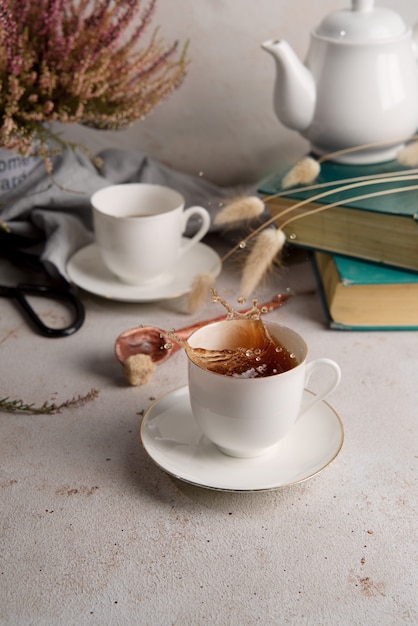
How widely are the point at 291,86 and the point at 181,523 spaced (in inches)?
24.2

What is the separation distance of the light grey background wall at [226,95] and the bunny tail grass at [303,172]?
310 mm

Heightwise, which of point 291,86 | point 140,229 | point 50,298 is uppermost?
point 291,86

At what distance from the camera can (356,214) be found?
943 millimetres

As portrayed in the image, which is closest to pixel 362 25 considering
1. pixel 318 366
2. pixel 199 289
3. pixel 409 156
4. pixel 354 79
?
pixel 354 79

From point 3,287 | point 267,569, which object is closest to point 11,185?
point 3,287

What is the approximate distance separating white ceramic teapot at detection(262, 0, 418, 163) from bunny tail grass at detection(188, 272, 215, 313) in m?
0.26

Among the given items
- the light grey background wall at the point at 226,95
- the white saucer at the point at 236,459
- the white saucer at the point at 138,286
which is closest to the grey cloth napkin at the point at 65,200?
the white saucer at the point at 138,286

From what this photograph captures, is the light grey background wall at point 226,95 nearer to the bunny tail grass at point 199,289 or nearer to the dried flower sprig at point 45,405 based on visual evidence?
the bunny tail grass at point 199,289

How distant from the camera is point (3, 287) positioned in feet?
3.22

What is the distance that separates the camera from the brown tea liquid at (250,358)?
2.15 ft

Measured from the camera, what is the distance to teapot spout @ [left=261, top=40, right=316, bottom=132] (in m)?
0.99

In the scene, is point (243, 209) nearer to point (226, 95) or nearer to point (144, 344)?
point (144, 344)

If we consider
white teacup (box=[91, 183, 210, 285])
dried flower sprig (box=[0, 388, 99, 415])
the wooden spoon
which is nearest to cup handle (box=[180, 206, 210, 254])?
white teacup (box=[91, 183, 210, 285])

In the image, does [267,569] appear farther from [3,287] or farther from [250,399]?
[3,287]
